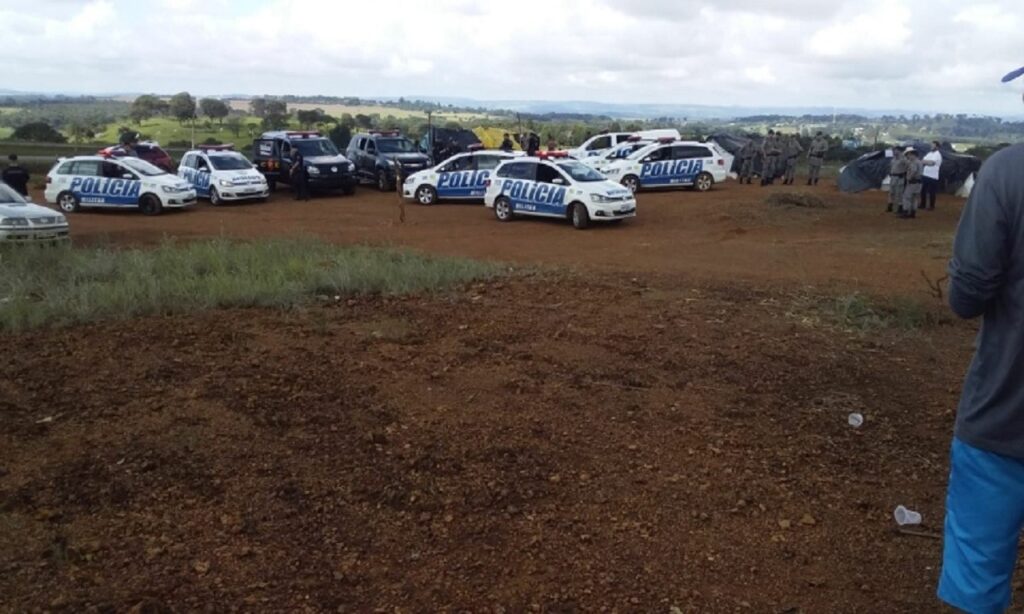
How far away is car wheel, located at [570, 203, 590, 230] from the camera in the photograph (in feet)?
63.8

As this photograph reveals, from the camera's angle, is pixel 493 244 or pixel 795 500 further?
pixel 493 244

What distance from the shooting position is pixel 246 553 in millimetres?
4176

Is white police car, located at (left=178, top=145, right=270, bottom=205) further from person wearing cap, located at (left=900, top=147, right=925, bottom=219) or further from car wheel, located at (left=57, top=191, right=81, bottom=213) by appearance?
person wearing cap, located at (left=900, top=147, right=925, bottom=219)

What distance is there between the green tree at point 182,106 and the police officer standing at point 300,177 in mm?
42410

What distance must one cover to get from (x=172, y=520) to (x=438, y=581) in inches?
62.6

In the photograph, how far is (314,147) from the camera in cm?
2758

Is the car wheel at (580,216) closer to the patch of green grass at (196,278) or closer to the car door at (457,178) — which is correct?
the car door at (457,178)

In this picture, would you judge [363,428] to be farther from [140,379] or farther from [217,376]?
[140,379]

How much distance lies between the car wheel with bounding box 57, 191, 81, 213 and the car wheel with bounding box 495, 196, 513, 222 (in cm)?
1228

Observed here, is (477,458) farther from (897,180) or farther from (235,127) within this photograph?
(235,127)

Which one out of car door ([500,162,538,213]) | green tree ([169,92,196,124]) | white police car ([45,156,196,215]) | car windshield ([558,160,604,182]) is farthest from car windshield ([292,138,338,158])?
green tree ([169,92,196,124])

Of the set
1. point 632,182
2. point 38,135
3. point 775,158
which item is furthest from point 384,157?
point 38,135

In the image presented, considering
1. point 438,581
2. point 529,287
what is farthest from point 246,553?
point 529,287

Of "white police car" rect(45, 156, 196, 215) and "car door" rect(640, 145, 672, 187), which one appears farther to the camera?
"car door" rect(640, 145, 672, 187)
